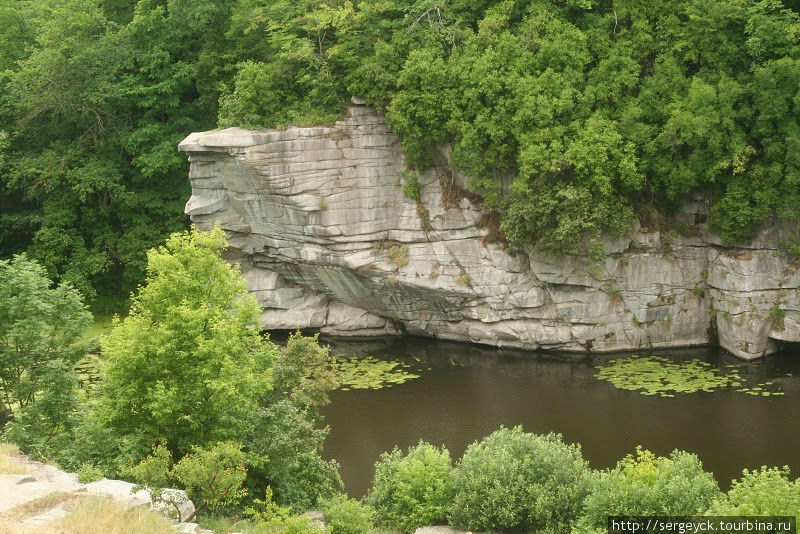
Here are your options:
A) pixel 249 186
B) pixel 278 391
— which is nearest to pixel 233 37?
pixel 249 186

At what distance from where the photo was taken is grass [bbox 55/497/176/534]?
13711mm

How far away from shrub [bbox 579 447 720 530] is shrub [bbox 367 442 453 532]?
3220 mm

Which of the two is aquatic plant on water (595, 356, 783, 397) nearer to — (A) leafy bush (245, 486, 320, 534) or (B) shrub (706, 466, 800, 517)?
(B) shrub (706, 466, 800, 517)

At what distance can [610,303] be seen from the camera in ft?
99.3

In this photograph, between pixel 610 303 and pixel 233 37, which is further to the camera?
pixel 233 37

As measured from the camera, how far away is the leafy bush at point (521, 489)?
1753 centimetres

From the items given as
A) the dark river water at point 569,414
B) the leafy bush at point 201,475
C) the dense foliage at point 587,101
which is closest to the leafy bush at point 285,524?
the leafy bush at point 201,475

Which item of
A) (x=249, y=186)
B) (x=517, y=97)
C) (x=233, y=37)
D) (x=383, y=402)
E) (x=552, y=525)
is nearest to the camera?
(x=552, y=525)

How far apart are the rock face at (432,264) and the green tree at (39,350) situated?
38.4 ft

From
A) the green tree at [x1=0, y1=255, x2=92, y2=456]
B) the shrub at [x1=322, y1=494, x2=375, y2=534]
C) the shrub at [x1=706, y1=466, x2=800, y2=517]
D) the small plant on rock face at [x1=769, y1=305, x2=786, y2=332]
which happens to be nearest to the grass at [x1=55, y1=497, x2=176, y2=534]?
the shrub at [x1=322, y1=494, x2=375, y2=534]

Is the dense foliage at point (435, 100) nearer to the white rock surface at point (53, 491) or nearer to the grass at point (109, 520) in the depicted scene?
the white rock surface at point (53, 491)

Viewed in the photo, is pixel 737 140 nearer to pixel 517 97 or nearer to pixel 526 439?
pixel 517 97

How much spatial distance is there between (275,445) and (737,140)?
58.2 feet

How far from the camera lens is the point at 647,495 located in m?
16.4
